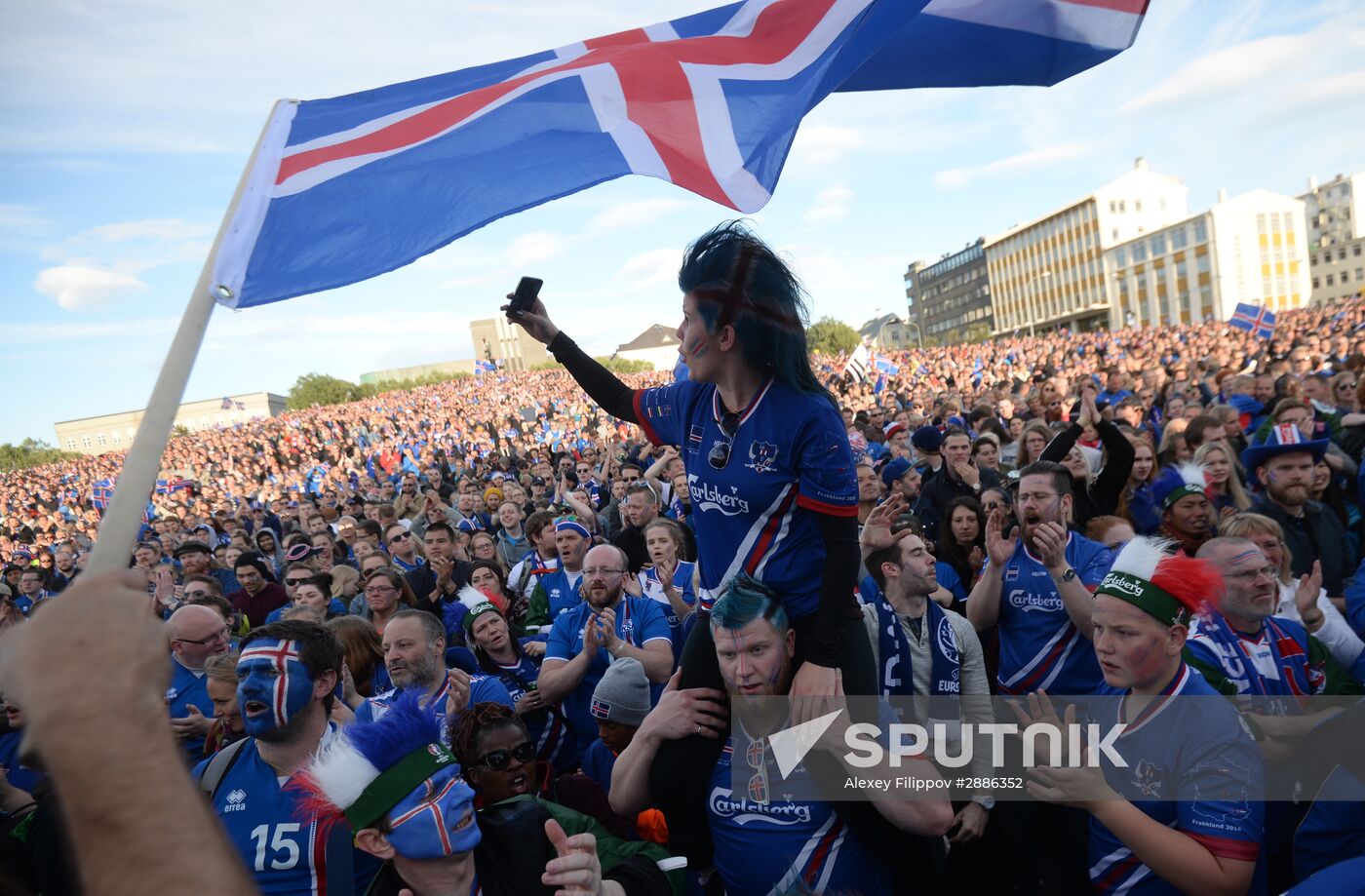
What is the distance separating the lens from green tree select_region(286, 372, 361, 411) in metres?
79.3

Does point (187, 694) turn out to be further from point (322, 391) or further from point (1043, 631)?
point (322, 391)

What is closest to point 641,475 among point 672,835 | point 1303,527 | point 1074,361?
point 1303,527

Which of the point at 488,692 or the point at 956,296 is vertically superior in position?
the point at 956,296

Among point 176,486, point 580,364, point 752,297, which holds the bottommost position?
point 176,486

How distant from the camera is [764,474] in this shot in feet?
8.48

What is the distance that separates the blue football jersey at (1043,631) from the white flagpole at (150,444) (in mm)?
3971

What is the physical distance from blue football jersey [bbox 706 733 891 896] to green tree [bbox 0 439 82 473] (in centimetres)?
6467

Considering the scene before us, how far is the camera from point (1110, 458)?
646cm

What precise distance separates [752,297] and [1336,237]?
421 feet

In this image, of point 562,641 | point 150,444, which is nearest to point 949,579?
point 562,641

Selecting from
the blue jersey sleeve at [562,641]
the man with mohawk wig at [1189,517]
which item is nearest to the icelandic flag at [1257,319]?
the man with mohawk wig at [1189,517]

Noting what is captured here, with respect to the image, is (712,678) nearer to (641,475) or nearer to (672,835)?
(672,835)

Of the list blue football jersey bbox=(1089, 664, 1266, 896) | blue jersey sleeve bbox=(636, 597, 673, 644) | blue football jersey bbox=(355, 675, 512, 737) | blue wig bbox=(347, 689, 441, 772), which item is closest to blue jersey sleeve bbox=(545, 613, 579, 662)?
blue jersey sleeve bbox=(636, 597, 673, 644)

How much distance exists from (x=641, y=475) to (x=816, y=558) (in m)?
8.93
